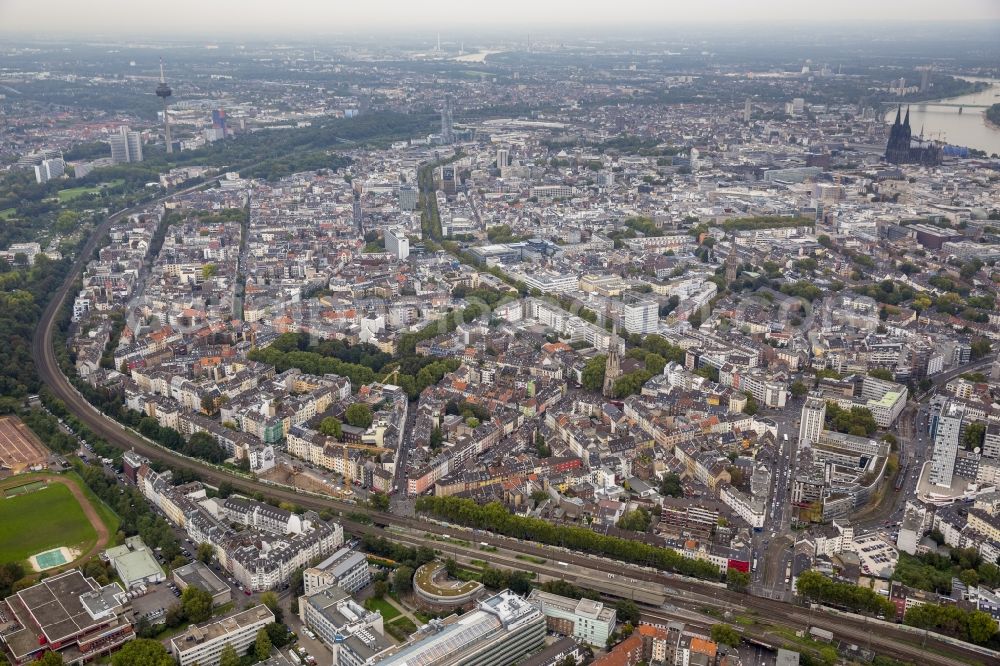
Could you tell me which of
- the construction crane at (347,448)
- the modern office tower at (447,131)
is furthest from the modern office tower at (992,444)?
the modern office tower at (447,131)

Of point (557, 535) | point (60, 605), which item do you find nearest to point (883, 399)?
point (557, 535)

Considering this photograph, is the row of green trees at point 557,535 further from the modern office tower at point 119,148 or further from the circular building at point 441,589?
the modern office tower at point 119,148

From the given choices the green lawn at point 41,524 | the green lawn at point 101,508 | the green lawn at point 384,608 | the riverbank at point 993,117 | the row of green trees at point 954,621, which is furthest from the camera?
the riverbank at point 993,117

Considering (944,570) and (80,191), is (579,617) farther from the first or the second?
(80,191)

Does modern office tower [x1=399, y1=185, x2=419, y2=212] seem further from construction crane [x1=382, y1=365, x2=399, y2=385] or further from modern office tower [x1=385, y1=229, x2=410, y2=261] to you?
construction crane [x1=382, y1=365, x2=399, y2=385]

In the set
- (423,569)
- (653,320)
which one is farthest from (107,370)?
(653,320)
